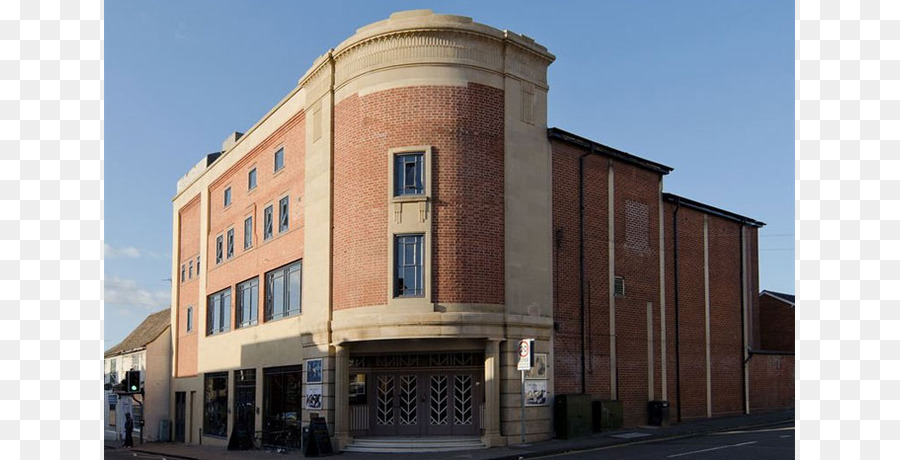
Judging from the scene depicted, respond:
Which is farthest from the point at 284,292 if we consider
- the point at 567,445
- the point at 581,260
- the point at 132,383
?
the point at 567,445

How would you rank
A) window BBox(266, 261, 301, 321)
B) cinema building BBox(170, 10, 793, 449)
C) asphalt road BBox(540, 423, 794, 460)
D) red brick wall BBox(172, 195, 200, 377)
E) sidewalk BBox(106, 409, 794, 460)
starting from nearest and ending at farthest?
asphalt road BBox(540, 423, 794, 460)
sidewalk BBox(106, 409, 794, 460)
cinema building BBox(170, 10, 793, 449)
window BBox(266, 261, 301, 321)
red brick wall BBox(172, 195, 200, 377)

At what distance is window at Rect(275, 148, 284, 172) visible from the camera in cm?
3413

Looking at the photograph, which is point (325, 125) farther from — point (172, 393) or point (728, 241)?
point (172, 393)

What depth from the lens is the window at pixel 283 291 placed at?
31422 millimetres

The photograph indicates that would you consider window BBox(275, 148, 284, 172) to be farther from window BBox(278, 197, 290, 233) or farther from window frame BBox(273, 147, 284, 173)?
window BBox(278, 197, 290, 233)

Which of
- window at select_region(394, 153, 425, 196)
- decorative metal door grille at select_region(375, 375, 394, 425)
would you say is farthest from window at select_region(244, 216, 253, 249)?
window at select_region(394, 153, 425, 196)

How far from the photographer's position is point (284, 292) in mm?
32594

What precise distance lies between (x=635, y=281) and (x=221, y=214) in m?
20.2

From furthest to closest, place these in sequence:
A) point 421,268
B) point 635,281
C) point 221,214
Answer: point 221,214 → point 635,281 → point 421,268

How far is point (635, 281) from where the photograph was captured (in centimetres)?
3173

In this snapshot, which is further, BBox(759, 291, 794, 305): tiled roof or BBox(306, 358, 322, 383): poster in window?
BBox(759, 291, 794, 305): tiled roof

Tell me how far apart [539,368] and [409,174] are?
285 inches

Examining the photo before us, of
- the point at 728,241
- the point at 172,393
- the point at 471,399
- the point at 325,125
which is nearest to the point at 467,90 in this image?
the point at 325,125

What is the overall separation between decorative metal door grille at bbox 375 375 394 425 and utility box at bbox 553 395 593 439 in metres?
5.11
